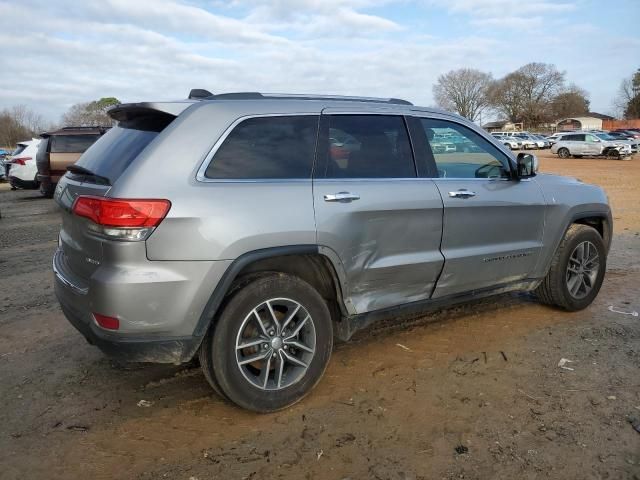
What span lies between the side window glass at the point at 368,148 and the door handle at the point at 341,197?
0.46ft

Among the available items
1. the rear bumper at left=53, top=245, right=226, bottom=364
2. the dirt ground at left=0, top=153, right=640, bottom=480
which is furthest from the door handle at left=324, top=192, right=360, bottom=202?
the dirt ground at left=0, top=153, right=640, bottom=480

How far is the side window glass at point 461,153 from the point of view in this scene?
3.91m

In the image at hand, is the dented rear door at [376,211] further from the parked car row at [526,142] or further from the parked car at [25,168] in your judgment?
the parked car row at [526,142]

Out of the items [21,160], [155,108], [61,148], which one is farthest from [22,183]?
[155,108]

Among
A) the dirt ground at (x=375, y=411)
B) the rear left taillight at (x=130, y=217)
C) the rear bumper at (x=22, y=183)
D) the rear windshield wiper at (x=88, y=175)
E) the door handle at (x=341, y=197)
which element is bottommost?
the dirt ground at (x=375, y=411)

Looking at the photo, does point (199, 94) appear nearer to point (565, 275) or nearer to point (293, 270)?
point (293, 270)

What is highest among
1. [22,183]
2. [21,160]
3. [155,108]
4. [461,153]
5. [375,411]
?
[155,108]

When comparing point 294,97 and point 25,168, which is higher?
point 294,97

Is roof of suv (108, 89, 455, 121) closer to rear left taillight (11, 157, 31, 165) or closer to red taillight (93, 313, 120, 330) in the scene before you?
red taillight (93, 313, 120, 330)

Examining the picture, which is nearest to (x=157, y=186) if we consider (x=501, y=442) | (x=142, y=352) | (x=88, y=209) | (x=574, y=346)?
(x=88, y=209)

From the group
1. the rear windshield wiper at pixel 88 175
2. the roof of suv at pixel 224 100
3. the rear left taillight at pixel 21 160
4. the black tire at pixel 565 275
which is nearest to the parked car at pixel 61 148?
the rear left taillight at pixel 21 160

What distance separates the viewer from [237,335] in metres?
3.01

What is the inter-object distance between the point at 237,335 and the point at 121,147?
1298 mm

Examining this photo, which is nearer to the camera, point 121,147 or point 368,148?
point 121,147
